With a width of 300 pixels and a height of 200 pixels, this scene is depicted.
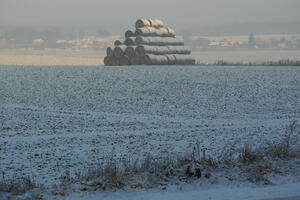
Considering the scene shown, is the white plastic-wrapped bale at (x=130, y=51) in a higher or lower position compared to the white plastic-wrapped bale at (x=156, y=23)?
lower

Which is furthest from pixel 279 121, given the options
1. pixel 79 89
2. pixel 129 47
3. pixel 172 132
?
pixel 129 47

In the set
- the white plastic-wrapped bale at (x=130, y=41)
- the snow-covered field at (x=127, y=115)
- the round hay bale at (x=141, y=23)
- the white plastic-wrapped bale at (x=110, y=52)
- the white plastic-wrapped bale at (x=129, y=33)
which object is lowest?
the snow-covered field at (x=127, y=115)

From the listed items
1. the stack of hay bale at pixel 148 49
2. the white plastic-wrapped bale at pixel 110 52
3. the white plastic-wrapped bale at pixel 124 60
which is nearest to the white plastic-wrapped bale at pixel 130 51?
the stack of hay bale at pixel 148 49

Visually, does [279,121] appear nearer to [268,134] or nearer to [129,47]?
[268,134]

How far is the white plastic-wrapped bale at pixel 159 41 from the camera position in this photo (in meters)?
27.2

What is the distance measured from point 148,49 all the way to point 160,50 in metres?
1.00

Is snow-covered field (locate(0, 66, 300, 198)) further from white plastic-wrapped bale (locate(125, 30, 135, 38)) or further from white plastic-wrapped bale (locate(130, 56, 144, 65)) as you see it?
white plastic-wrapped bale (locate(125, 30, 135, 38))

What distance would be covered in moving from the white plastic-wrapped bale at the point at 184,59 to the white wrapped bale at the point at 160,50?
503mm

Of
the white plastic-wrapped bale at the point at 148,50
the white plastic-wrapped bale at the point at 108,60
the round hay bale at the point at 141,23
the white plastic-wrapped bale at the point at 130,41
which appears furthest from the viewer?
the round hay bale at the point at 141,23

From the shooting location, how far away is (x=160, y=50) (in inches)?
1072

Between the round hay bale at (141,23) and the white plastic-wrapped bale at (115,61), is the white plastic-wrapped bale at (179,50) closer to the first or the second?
the round hay bale at (141,23)

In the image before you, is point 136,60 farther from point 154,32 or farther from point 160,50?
point 154,32

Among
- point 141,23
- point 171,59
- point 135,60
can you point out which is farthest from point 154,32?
point 135,60

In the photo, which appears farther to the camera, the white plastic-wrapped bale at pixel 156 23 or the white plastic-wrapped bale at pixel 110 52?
the white plastic-wrapped bale at pixel 156 23
